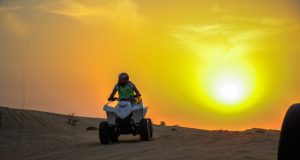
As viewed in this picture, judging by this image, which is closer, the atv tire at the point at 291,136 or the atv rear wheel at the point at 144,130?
the atv tire at the point at 291,136

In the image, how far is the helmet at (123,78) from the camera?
54.1 ft

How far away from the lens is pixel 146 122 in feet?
52.5

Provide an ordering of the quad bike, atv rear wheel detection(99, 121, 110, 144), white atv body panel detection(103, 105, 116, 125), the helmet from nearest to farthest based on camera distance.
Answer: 1. atv rear wheel detection(99, 121, 110, 144)
2. the quad bike
3. white atv body panel detection(103, 105, 116, 125)
4. the helmet

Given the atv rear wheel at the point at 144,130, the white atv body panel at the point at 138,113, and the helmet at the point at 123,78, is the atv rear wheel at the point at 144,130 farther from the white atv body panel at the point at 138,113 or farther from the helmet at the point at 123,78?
the helmet at the point at 123,78

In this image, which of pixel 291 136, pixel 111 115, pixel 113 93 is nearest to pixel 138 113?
pixel 111 115

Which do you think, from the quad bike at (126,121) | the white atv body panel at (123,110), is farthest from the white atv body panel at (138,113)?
the white atv body panel at (123,110)

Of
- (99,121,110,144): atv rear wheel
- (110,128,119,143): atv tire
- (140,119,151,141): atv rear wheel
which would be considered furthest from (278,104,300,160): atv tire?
(110,128,119,143): atv tire

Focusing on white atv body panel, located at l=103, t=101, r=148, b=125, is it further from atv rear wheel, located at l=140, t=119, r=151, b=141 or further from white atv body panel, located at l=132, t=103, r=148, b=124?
atv rear wheel, located at l=140, t=119, r=151, b=141

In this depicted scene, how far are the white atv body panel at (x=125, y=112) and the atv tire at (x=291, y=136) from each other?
38.7 feet

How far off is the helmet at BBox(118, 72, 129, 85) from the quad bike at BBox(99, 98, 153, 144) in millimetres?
541

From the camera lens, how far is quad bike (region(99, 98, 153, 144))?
1599cm

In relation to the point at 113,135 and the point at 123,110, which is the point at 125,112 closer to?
the point at 123,110

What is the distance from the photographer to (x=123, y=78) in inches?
649

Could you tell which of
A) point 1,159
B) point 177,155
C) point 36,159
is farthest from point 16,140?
point 177,155
